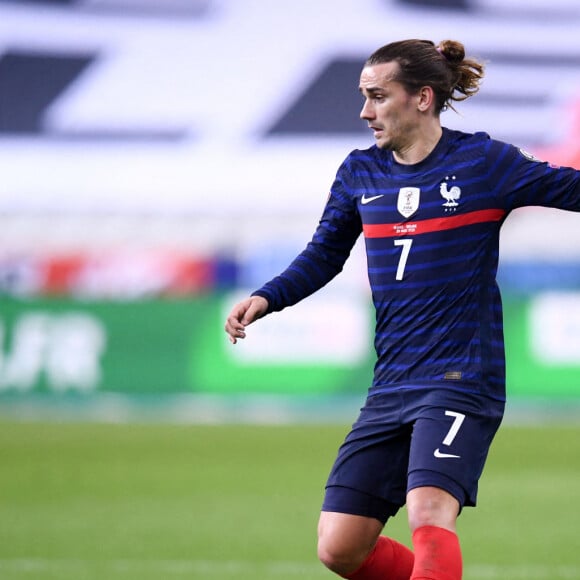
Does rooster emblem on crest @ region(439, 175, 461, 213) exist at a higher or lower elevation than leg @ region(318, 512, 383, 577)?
higher

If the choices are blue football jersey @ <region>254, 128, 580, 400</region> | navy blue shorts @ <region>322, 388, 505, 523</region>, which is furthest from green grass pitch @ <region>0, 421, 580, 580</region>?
blue football jersey @ <region>254, 128, 580, 400</region>

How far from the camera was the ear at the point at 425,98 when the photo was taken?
4.89 metres

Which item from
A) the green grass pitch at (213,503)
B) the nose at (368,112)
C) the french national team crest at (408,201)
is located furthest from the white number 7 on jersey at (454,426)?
the green grass pitch at (213,503)

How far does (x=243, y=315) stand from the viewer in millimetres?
→ 4992

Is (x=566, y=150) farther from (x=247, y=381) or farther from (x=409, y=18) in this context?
(x=247, y=381)

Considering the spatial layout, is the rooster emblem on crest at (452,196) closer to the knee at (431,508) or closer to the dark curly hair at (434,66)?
the dark curly hair at (434,66)

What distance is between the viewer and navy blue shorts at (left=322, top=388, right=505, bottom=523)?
4.55 metres

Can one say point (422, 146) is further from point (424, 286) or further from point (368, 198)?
point (424, 286)

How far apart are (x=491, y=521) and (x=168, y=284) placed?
1163cm

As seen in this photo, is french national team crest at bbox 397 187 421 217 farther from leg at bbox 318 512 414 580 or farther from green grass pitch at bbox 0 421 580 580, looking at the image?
green grass pitch at bbox 0 421 580 580

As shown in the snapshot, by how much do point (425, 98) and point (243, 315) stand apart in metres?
1.00

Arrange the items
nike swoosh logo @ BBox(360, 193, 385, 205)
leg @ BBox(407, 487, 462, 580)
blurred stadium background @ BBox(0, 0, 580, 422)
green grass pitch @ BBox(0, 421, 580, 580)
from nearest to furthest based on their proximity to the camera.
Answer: leg @ BBox(407, 487, 462, 580) < nike swoosh logo @ BBox(360, 193, 385, 205) < green grass pitch @ BBox(0, 421, 580, 580) < blurred stadium background @ BBox(0, 0, 580, 422)

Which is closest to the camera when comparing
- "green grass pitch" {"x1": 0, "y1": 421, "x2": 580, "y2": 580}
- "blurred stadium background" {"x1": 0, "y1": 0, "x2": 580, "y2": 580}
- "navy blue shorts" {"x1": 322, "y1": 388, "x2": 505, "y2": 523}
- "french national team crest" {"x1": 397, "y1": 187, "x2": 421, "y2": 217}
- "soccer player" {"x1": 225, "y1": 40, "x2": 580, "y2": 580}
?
"navy blue shorts" {"x1": 322, "y1": 388, "x2": 505, "y2": 523}

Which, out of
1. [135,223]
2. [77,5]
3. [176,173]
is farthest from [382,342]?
[77,5]
